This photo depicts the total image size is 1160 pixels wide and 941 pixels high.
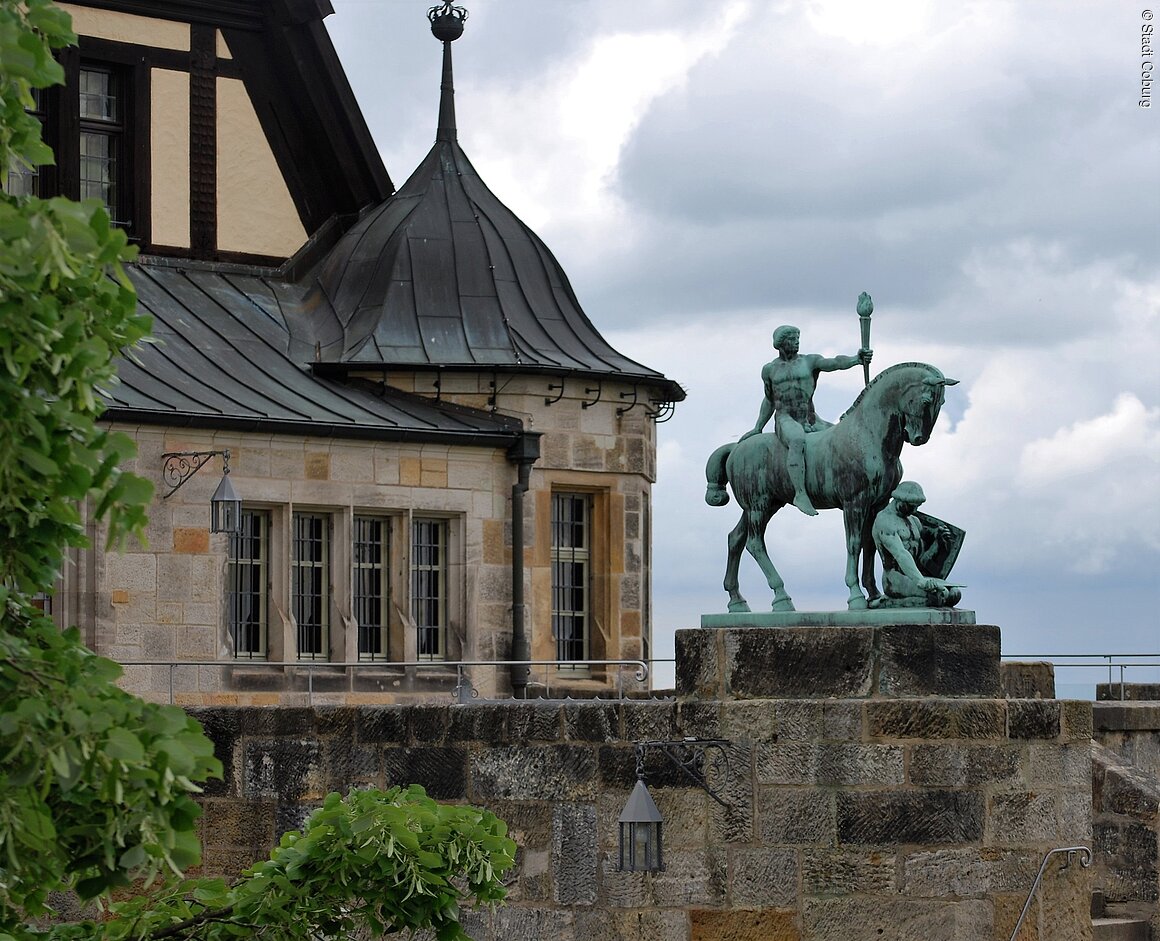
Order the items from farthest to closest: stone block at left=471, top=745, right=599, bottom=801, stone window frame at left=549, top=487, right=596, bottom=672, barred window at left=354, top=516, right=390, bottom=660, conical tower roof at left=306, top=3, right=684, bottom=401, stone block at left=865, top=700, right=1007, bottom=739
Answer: stone window frame at left=549, top=487, right=596, bottom=672 → conical tower roof at left=306, top=3, right=684, bottom=401 → barred window at left=354, top=516, right=390, bottom=660 → stone block at left=471, top=745, right=599, bottom=801 → stone block at left=865, top=700, right=1007, bottom=739

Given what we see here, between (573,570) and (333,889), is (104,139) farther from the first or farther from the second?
(333,889)

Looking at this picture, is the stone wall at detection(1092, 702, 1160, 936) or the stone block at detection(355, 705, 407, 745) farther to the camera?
the stone wall at detection(1092, 702, 1160, 936)

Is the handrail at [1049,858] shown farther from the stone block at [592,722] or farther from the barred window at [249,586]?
the barred window at [249,586]

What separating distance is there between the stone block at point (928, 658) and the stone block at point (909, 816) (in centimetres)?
58

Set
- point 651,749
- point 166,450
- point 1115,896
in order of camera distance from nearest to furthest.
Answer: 1. point 651,749
2. point 1115,896
3. point 166,450

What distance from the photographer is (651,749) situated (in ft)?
46.2

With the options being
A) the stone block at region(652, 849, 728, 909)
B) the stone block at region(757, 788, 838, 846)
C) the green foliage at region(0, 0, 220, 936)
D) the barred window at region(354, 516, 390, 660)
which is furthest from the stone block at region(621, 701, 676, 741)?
the barred window at region(354, 516, 390, 660)

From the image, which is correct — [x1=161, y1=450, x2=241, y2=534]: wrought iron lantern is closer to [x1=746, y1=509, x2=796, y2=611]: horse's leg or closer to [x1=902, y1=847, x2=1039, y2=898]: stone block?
[x1=746, y1=509, x2=796, y2=611]: horse's leg

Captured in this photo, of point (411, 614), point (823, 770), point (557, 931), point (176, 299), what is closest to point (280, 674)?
point (411, 614)

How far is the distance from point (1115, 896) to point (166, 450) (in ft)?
29.6

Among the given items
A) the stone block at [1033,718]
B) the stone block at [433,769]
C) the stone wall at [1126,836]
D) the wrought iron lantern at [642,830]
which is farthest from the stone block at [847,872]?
the stone wall at [1126,836]

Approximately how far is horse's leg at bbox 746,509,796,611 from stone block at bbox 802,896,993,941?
5.87 feet

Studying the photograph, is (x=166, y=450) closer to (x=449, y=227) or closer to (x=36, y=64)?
(x=449, y=227)

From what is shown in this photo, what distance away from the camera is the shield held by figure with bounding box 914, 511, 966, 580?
43.6 feet
